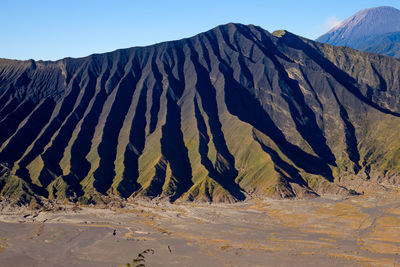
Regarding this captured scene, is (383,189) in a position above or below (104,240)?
below

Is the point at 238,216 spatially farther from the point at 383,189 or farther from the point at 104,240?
the point at 383,189


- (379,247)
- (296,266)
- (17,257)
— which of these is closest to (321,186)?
(379,247)

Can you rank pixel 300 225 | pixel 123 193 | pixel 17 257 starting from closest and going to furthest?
pixel 17 257 < pixel 300 225 < pixel 123 193

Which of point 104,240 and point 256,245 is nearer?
point 256,245

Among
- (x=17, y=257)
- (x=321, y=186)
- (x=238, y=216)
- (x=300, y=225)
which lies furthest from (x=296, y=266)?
(x=321, y=186)

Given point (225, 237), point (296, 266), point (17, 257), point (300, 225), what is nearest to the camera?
point (296, 266)

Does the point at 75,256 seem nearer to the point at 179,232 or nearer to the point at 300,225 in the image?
the point at 179,232
